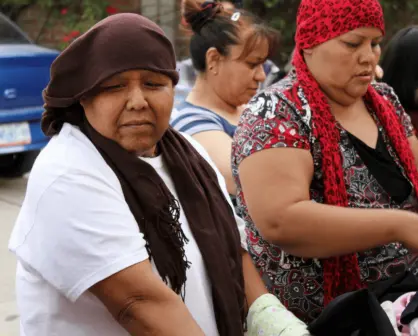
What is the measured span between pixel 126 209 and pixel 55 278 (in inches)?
8.7

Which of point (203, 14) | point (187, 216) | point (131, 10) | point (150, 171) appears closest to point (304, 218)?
point (187, 216)

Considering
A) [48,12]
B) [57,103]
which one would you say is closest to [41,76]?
[48,12]

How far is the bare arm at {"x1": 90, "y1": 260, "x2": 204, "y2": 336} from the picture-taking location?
63.3 inches

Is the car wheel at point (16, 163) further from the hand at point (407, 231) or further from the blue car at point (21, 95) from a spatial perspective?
the hand at point (407, 231)

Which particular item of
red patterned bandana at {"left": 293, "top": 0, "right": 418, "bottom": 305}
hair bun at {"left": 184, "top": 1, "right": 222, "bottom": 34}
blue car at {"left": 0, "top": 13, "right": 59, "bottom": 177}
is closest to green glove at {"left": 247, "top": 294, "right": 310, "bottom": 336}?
red patterned bandana at {"left": 293, "top": 0, "right": 418, "bottom": 305}

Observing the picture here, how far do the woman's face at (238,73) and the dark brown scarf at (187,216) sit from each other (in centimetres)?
142

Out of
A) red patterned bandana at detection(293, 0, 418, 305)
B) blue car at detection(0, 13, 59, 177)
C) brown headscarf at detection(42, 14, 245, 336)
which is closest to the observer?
brown headscarf at detection(42, 14, 245, 336)

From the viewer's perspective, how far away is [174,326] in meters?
1.64

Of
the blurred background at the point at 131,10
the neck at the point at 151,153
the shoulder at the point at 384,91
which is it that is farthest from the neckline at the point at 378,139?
the blurred background at the point at 131,10

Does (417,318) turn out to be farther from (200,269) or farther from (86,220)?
(86,220)

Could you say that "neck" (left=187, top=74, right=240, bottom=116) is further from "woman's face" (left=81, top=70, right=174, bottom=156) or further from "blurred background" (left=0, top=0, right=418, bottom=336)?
"woman's face" (left=81, top=70, right=174, bottom=156)

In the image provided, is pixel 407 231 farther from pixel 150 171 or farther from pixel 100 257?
pixel 100 257

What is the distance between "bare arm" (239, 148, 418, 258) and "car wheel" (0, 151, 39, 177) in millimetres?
6112

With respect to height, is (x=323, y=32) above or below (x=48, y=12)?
above
